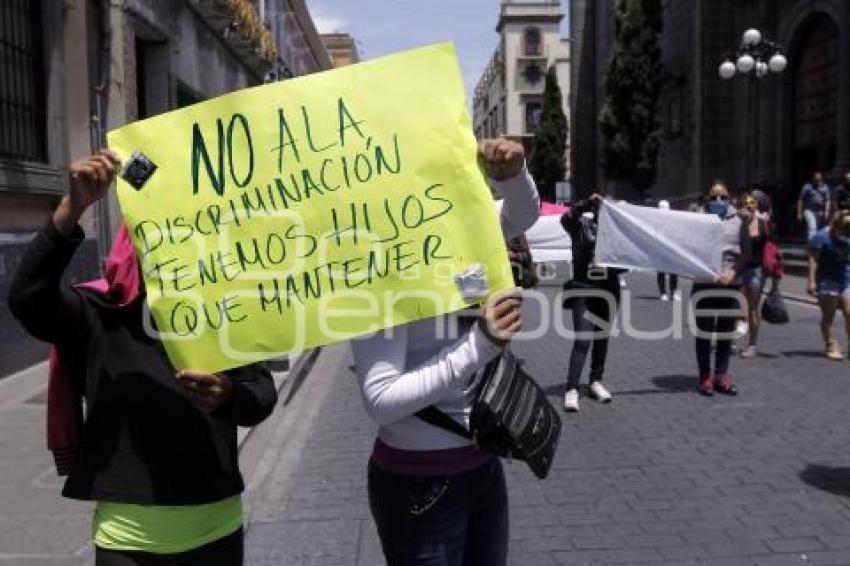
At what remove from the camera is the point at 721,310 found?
793cm

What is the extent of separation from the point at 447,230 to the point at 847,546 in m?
3.21

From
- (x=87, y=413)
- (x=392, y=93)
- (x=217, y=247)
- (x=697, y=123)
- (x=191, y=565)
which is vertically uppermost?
(x=697, y=123)

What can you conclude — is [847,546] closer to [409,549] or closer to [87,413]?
[409,549]

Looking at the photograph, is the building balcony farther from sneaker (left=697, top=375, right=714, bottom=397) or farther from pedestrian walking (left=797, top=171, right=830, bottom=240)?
pedestrian walking (left=797, top=171, right=830, bottom=240)

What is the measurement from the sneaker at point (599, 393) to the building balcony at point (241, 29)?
11.8 metres

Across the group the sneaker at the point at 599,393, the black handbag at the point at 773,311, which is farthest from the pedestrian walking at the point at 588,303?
the black handbag at the point at 773,311

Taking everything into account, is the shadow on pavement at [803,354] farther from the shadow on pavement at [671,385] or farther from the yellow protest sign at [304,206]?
the yellow protest sign at [304,206]

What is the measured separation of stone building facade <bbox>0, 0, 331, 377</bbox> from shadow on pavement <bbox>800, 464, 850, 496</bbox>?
6552mm

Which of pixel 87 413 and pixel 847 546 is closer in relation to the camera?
pixel 87 413

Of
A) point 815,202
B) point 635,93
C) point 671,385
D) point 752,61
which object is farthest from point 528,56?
point 671,385

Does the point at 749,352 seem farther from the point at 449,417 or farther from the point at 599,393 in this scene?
the point at 449,417

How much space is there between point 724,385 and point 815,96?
2162cm

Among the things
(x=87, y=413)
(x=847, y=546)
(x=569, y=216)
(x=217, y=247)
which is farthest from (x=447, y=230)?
(x=569, y=216)

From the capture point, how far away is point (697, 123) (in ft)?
107
